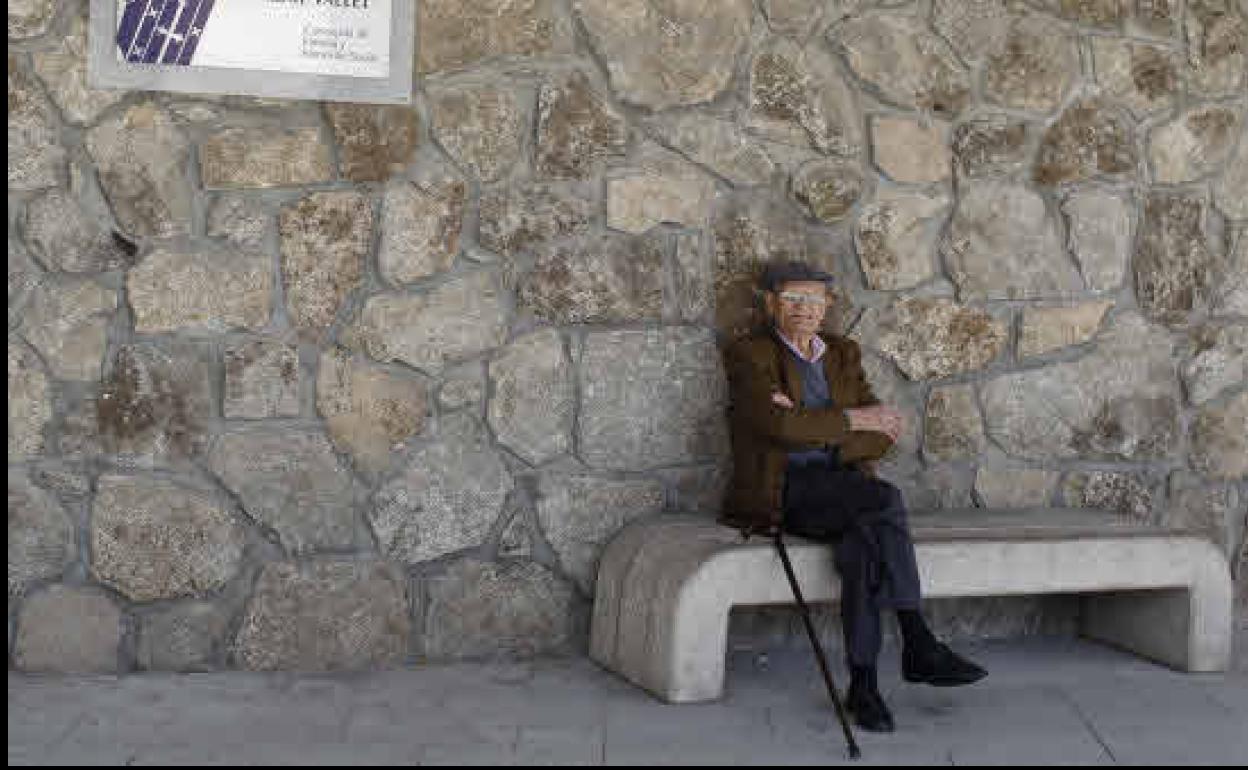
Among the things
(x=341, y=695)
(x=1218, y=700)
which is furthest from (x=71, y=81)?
(x=1218, y=700)

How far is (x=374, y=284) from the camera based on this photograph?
13.5ft

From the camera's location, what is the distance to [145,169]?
12.9 feet

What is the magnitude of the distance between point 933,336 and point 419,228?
64.3 inches

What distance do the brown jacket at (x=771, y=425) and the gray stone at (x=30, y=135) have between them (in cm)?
193

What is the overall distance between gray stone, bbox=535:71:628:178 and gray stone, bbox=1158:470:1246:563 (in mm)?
2187

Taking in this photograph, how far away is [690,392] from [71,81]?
1.94 metres

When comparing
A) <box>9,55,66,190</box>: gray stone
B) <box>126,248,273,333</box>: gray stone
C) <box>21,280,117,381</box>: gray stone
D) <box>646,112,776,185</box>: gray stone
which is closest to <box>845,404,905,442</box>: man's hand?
<box>646,112,776,185</box>: gray stone

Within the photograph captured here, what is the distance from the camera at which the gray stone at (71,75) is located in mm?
3887

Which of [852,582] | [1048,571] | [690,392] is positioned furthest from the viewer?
[690,392]

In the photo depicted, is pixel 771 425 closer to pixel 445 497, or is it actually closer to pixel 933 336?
pixel 933 336

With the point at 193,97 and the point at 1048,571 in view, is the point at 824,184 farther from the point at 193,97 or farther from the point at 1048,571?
the point at 193,97

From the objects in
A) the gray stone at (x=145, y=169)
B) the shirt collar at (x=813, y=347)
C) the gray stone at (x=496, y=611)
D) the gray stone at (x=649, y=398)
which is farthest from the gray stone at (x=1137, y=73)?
the gray stone at (x=145, y=169)

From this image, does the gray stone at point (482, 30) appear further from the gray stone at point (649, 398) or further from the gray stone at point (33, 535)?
the gray stone at point (33, 535)

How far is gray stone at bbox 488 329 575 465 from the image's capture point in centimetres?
420
